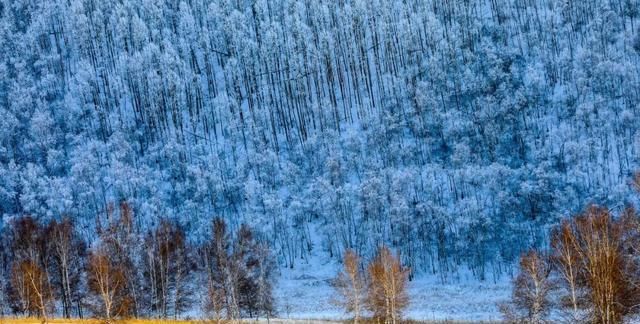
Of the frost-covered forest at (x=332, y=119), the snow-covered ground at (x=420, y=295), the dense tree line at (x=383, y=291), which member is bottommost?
the snow-covered ground at (x=420, y=295)

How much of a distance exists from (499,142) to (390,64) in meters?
34.0

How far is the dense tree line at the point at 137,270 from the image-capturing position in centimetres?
6988

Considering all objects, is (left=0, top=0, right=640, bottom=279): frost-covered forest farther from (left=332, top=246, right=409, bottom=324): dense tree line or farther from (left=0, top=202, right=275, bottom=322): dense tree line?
(left=332, top=246, right=409, bottom=324): dense tree line

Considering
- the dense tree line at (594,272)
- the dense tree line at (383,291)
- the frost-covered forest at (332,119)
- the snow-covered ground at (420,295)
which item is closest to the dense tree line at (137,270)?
the snow-covered ground at (420,295)

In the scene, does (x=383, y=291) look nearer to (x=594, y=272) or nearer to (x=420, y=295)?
(x=594, y=272)

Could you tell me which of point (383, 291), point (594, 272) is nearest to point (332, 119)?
point (383, 291)

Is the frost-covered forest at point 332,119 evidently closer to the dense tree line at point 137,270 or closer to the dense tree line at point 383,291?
the dense tree line at point 137,270

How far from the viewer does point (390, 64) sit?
148 m

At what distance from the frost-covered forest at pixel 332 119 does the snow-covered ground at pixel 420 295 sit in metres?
3.32

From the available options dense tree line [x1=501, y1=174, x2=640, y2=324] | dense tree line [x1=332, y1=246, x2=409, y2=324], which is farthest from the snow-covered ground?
dense tree line [x1=501, y1=174, x2=640, y2=324]

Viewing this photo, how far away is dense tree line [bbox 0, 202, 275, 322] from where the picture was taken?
6988cm

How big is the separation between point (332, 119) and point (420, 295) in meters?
50.1

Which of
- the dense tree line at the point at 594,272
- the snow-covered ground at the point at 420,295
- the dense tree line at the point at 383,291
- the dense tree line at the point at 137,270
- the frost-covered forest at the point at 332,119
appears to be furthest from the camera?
the frost-covered forest at the point at 332,119

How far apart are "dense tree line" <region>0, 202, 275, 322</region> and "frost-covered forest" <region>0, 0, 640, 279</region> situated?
30.0 m
